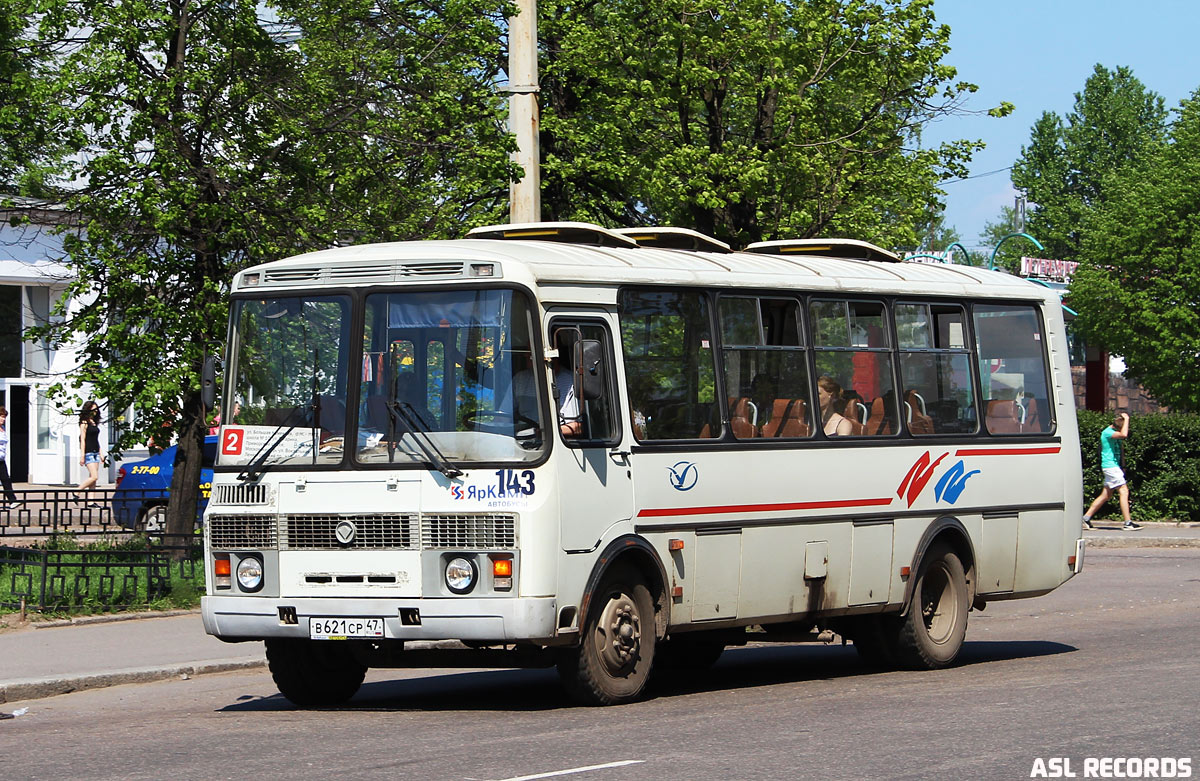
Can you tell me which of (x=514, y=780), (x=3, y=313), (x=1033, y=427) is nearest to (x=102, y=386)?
(x=1033, y=427)

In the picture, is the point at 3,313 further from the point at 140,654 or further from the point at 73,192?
the point at 140,654

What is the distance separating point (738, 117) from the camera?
33.5 m

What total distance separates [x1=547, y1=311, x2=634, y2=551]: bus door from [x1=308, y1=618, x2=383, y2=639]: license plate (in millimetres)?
1251

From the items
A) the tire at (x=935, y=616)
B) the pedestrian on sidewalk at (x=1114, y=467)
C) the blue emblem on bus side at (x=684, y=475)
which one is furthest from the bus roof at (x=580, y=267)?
the pedestrian on sidewalk at (x=1114, y=467)

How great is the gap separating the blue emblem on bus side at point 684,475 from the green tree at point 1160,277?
44033 mm

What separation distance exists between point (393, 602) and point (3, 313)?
35.3 metres

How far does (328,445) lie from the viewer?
425 inches

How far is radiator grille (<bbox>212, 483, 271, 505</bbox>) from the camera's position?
10.9 meters

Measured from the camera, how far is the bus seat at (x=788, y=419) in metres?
12.4

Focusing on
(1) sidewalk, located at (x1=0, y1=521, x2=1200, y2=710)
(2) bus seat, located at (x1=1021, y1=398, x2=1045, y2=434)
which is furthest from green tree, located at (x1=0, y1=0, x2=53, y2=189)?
(2) bus seat, located at (x1=1021, y1=398, x2=1045, y2=434)

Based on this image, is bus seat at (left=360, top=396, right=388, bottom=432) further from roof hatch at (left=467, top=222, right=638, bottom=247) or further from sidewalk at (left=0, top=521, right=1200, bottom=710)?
sidewalk at (left=0, top=521, right=1200, bottom=710)

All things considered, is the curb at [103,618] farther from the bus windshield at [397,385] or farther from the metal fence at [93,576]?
the bus windshield at [397,385]

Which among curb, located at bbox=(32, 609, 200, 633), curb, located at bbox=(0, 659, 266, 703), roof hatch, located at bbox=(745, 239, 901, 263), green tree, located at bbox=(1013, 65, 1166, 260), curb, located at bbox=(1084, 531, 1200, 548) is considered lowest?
curb, located at bbox=(0, 659, 266, 703)

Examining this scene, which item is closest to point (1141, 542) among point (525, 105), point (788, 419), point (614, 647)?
point (525, 105)
